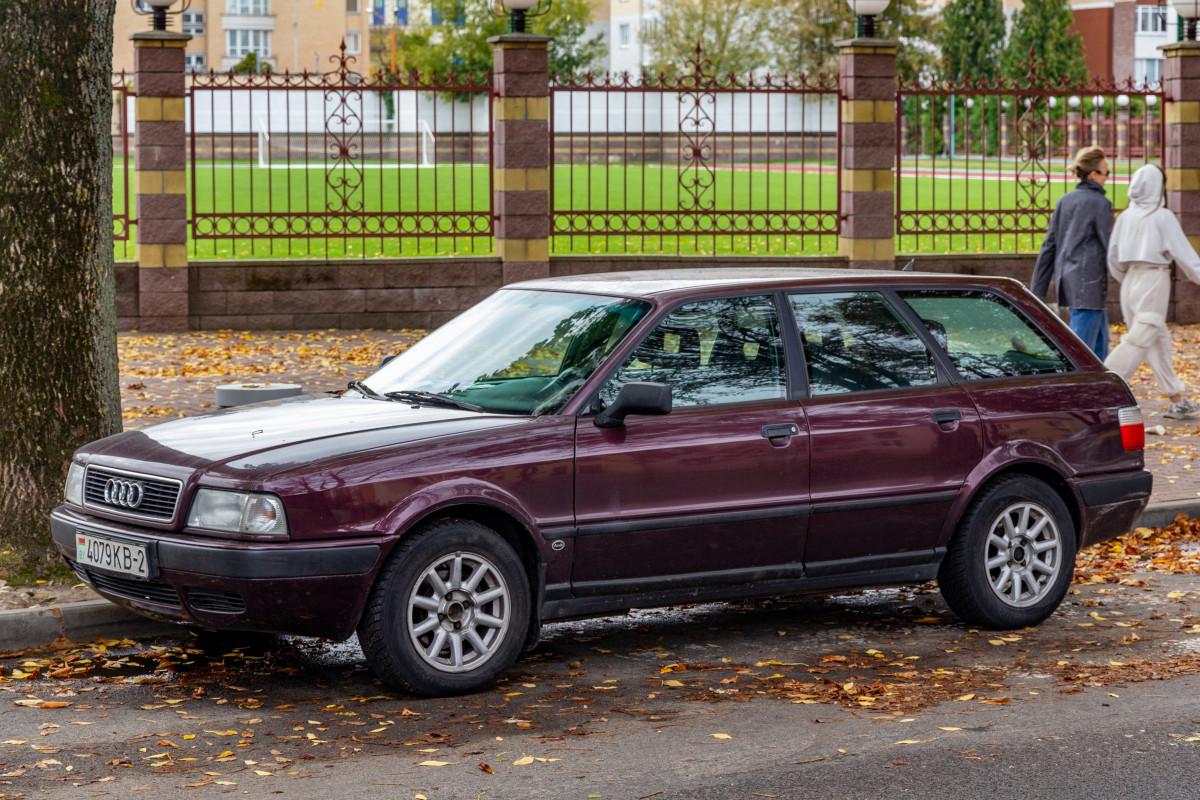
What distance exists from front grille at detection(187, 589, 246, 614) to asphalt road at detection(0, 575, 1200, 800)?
0.36 meters

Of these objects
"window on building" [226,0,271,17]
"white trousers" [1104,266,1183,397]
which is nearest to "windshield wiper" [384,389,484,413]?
"white trousers" [1104,266,1183,397]

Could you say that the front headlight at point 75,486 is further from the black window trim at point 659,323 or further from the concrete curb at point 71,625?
the black window trim at point 659,323

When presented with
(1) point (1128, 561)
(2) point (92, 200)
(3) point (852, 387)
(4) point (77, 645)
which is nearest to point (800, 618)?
(3) point (852, 387)

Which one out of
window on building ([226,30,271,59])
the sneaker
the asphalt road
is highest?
window on building ([226,30,271,59])

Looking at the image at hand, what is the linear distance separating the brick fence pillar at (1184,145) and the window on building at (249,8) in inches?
2923

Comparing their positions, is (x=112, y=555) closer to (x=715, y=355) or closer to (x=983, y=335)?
(x=715, y=355)

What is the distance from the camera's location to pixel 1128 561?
8703 millimetres

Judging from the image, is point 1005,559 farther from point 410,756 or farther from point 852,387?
point 410,756

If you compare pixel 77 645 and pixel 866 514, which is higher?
pixel 866 514

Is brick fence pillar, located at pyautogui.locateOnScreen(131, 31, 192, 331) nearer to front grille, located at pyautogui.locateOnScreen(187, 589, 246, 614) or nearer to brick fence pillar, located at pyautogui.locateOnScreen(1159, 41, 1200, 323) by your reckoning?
brick fence pillar, located at pyautogui.locateOnScreen(1159, 41, 1200, 323)

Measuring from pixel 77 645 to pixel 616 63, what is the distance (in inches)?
3496

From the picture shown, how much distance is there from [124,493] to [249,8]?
86.9 m

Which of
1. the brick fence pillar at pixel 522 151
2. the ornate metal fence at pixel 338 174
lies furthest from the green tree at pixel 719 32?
the brick fence pillar at pixel 522 151

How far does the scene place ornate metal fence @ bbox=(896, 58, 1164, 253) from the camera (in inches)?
749
